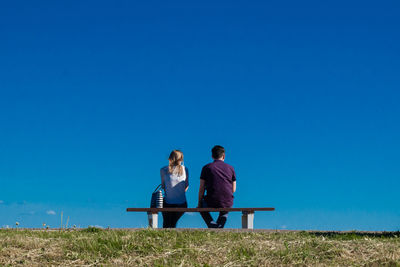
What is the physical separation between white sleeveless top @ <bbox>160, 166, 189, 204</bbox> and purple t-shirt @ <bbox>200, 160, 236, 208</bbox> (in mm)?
540

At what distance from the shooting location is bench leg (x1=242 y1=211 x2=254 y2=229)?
10.7 meters

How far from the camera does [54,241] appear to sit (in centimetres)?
715

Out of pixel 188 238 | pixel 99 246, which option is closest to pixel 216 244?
pixel 188 238

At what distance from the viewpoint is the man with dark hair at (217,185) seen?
10.5 meters

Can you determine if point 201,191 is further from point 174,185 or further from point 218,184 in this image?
point 174,185

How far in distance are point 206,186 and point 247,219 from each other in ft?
3.68

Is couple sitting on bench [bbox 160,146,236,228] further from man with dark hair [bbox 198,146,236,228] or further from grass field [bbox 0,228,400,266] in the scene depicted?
grass field [bbox 0,228,400,266]

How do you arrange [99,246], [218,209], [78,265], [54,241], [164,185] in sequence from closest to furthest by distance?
[78,265], [99,246], [54,241], [218,209], [164,185]

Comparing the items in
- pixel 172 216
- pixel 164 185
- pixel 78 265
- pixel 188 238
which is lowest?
pixel 78 265

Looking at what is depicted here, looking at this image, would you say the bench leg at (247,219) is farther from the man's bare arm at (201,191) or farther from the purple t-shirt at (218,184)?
the man's bare arm at (201,191)

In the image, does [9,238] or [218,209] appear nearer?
[9,238]

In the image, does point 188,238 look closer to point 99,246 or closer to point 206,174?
point 99,246

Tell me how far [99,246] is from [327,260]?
2.94m

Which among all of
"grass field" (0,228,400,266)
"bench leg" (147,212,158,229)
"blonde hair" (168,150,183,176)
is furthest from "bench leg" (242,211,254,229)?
"grass field" (0,228,400,266)
